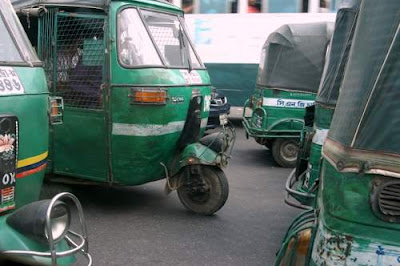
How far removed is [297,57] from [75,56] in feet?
14.2

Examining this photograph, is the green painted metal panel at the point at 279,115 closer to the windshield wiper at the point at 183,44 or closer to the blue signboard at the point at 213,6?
the windshield wiper at the point at 183,44

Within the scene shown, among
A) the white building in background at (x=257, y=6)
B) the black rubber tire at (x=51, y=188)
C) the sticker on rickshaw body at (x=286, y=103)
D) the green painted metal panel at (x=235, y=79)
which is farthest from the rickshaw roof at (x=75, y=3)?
the white building in background at (x=257, y=6)

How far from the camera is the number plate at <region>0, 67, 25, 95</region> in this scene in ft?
9.28

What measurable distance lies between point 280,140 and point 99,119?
414cm

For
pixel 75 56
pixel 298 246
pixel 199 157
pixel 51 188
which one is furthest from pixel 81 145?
pixel 298 246

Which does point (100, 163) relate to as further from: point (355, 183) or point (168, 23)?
point (355, 183)

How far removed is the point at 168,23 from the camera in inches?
221

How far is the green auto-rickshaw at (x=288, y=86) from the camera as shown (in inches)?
321

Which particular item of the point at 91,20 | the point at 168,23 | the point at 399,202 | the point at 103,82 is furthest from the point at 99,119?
the point at 399,202

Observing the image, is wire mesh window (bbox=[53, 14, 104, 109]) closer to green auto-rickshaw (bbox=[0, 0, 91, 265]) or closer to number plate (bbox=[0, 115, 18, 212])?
green auto-rickshaw (bbox=[0, 0, 91, 265])

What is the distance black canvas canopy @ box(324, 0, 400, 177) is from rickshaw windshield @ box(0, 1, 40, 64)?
6.93 feet

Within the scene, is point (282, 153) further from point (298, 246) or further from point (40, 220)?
point (40, 220)

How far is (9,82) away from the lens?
2.89 metres

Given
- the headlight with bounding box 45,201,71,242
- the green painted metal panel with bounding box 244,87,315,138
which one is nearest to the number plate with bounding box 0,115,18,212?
the headlight with bounding box 45,201,71,242
